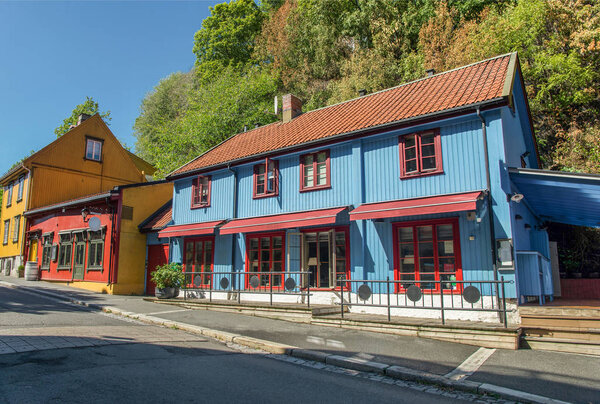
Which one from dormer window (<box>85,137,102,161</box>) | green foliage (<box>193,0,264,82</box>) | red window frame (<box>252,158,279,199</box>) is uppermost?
green foliage (<box>193,0,264,82</box>)

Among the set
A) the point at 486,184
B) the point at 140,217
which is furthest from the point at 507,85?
the point at 140,217

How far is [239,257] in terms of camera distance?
15352 millimetres

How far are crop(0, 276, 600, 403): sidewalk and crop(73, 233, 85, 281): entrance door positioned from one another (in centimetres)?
1165

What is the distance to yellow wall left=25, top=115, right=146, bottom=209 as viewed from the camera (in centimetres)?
2606

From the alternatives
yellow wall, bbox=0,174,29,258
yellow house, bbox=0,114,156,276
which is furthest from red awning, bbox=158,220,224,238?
yellow wall, bbox=0,174,29,258

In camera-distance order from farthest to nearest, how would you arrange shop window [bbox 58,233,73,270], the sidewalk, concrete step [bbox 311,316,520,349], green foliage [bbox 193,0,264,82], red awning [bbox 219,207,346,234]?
green foliage [bbox 193,0,264,82] < shop window [bbox 58,233,73,270] < red awning [bbox 219,207,346,234] < concrete step [bbox 311,316,520,349] < the sidewalk

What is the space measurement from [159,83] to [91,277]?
102 ft

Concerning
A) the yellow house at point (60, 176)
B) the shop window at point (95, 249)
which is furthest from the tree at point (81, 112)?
→ the shop window at point (95, 249)

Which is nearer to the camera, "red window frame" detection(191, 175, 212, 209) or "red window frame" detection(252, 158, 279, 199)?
"red window frame" detection(252, 158, 279, 199)

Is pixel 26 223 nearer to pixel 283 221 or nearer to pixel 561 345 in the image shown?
pixel 283 221

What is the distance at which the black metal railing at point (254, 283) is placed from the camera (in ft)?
40.9

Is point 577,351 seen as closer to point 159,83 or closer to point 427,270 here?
point 427,270

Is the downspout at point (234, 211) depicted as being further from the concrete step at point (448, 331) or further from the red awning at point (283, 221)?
the concrete step at point (448, 331)

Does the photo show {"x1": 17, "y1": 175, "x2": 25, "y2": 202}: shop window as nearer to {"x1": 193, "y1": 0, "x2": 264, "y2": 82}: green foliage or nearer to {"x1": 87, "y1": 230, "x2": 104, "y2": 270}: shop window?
{"x1": 87, "y1": 230, "x2": 104, "y2": 270}: shop window
